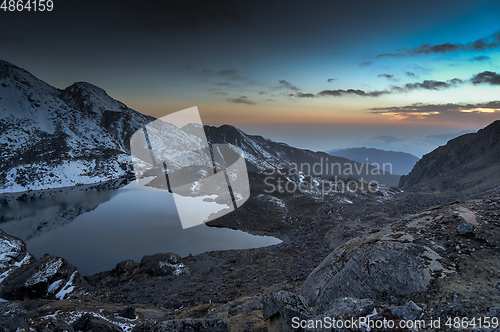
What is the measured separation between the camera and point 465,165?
106 metres

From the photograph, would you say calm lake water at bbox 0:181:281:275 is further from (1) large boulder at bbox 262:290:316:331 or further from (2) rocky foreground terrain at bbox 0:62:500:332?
(1) large boulder at bbox 262:290:316:331

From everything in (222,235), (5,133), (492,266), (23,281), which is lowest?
(222,235)

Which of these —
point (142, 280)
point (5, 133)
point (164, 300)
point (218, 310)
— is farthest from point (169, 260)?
point (5, 133)

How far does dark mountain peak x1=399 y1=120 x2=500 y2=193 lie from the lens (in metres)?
84.4

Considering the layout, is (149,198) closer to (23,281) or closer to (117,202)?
(117,202)

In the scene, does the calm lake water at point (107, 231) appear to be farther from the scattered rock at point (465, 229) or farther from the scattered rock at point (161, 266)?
the scattered rock at point (465, 229)

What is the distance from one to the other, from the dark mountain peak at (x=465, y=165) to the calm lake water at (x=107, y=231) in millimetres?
70274

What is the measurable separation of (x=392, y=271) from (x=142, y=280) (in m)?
45.6

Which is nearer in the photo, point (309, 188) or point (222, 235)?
point (222, 235)

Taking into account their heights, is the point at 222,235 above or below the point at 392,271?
below

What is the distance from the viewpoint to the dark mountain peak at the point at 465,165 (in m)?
84.4

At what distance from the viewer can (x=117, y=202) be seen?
117 metres

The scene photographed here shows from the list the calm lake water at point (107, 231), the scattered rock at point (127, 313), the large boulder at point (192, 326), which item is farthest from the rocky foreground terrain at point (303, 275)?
the calm lake water at point (107, 231)

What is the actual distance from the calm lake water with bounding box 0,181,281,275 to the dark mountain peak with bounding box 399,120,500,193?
2767 inches
